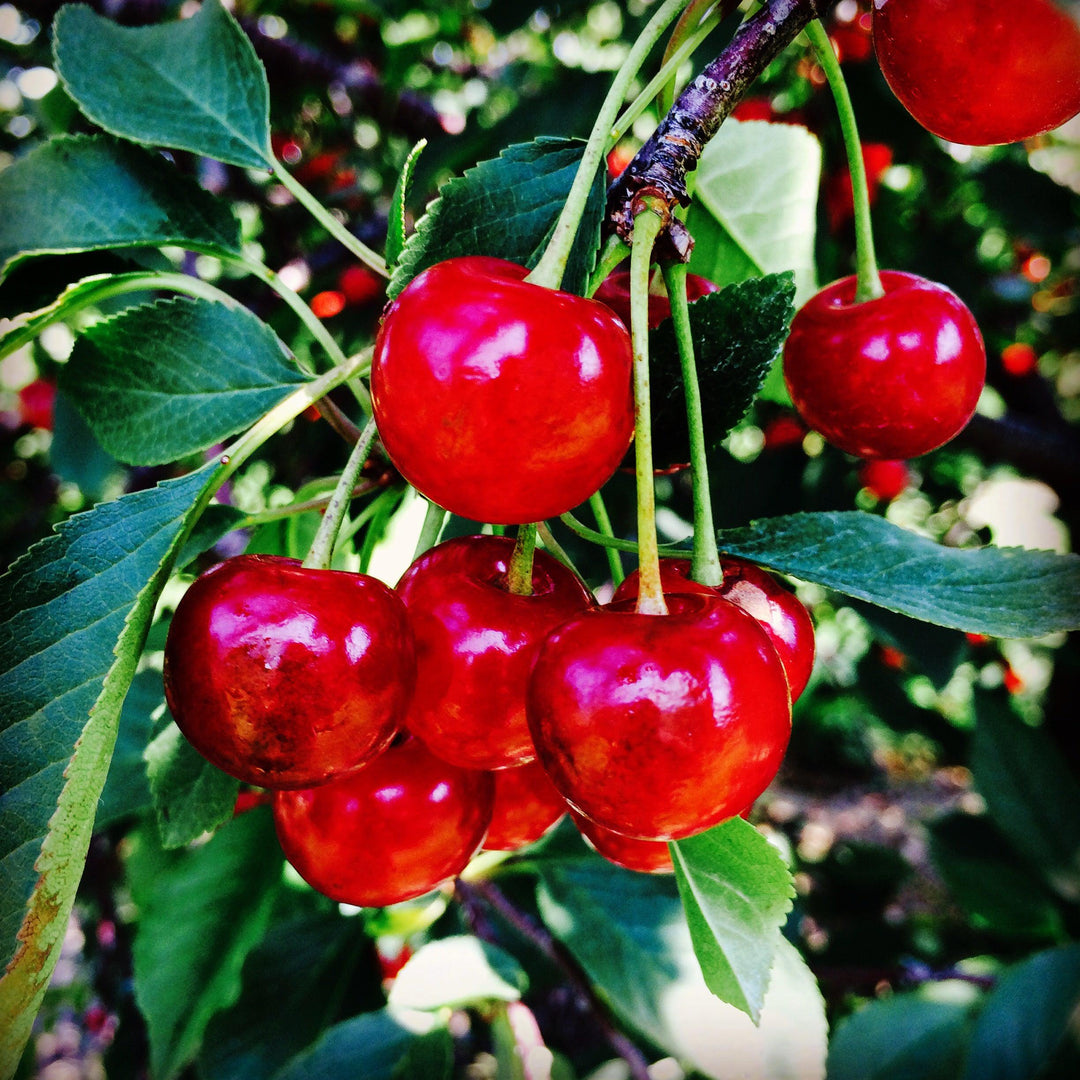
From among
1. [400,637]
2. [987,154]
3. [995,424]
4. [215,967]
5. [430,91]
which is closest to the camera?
[400,637]

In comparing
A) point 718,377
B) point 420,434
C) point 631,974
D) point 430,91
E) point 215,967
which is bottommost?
point 631,974

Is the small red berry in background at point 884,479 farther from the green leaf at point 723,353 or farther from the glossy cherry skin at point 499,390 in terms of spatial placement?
the glossy cherry skin at point 499,390

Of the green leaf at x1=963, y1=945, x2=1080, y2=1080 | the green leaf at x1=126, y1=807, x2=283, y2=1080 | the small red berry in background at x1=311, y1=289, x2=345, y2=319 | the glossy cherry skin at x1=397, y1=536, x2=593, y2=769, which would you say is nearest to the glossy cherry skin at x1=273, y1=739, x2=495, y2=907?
the glossy cherry skin at x1=397, y1=536, x2=593, y2=769

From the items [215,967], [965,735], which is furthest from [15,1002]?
[965,735]

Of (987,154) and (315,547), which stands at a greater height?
(315,547)

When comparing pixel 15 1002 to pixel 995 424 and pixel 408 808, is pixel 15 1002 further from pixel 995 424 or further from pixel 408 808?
pixel 995 424

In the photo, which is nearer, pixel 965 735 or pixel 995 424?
pixel 995 424

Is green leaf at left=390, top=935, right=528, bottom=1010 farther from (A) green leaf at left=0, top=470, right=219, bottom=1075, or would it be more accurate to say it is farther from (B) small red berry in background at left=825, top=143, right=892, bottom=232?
(B) small red berry in background at left=825, top=143, right=892, bottom=232
